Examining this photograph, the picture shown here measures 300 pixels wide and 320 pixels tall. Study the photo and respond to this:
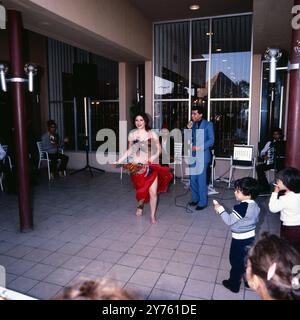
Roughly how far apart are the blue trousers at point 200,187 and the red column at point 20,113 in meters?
2.53

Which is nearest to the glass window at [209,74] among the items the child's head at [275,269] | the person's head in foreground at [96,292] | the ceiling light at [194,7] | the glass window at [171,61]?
the glass window at [171,61]

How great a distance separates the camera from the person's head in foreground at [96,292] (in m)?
0.91

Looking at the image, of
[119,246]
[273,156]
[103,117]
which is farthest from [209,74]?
[119,246]

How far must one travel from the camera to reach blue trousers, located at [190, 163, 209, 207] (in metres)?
4.76

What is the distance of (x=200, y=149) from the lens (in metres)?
4.69

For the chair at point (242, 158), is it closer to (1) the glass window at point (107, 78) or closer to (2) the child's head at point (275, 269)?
(1) the glass window at point (107, 78)

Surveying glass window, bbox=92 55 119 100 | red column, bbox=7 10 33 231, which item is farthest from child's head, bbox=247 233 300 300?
glass window, bbox=92 55 119 100

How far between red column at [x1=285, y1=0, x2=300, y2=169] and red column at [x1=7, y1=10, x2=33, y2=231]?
301 cm

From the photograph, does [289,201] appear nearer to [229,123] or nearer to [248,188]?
[248,188]

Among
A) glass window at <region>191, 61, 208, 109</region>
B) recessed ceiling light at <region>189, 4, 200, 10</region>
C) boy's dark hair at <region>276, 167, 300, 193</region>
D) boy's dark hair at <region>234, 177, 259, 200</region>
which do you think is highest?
recessed ceiling light at <region>189, 4, 200, 10</region>

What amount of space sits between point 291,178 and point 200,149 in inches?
94.7

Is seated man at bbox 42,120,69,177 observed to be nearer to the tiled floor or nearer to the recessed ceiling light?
the tiled floor

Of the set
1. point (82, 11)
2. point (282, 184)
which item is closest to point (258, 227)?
point (282, 184)

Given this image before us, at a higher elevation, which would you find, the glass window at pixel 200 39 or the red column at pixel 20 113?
the glass window at pixel 200 39
